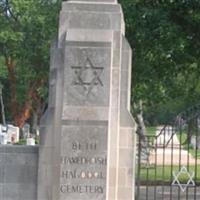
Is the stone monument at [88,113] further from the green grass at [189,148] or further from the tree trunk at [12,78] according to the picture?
the tree trunk at [12,78]

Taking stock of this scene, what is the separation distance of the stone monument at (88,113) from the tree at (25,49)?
11.3 metres

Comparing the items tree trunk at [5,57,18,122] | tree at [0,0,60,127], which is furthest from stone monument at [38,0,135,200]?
tree trunk at [5,57,18,122]

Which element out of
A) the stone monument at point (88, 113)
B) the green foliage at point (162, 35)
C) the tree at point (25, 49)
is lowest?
the stone monument at point (88, 113)

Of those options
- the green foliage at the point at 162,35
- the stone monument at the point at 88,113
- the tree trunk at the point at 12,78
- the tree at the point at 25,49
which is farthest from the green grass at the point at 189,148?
the tree trunk at the point at 12,78

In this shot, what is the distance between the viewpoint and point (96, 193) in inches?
423

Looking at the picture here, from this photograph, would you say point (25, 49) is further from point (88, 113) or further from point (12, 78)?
point (88, 113)

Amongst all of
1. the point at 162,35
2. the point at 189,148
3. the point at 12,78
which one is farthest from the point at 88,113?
the point at 12,78

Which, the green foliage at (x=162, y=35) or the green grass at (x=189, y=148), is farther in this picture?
the green foliage at (x=162, y=35)

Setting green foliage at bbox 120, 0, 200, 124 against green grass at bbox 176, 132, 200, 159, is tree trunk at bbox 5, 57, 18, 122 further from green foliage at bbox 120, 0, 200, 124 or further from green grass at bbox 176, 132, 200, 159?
green foliage at bbox 120, 0, 200, 124

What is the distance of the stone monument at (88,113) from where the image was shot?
10711mm

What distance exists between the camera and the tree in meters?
36.5

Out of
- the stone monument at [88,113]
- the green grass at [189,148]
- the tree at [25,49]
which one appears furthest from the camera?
the tree at [25,49]

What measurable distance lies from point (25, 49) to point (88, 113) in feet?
101

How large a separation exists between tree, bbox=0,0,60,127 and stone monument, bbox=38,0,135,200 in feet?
37.2
